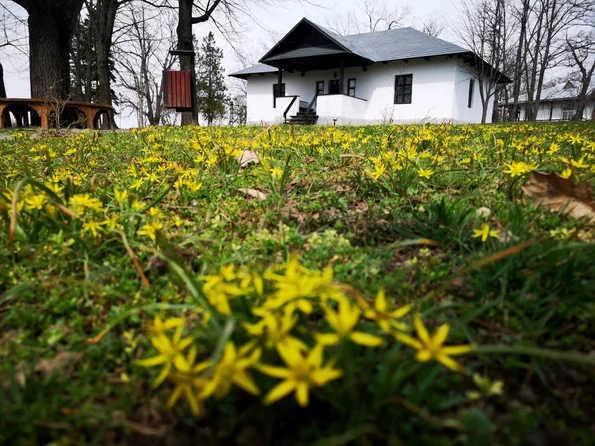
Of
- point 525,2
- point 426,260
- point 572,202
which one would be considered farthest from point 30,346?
point 525,2

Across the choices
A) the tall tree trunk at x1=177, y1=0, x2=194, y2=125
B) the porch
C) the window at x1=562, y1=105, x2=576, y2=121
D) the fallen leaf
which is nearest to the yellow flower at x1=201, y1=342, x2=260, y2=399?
the fallen leaf

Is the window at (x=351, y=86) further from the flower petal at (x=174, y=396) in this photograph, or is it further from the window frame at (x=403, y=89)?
the flower petal at (x=174, y=396)

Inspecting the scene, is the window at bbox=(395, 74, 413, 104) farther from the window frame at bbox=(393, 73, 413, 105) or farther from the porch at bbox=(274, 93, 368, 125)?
the porch at bbox=(274, 93, 368, 125)

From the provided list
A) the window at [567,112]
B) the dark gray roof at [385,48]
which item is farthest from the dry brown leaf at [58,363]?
the window at [567,112]

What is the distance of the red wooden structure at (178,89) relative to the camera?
11961mm

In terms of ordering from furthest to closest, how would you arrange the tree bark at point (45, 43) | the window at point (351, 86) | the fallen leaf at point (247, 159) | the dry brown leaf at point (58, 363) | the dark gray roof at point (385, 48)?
the window at point (351, 86)
the dark gray roof at point (385, 48)
the tree bark at point (45, 43)
the fallen leaf at point (247, 159)
the dry brown leaf at point (58, 363)

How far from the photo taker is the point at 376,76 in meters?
26.3

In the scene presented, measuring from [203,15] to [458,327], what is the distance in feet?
71.4

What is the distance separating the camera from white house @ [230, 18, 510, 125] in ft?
78.0

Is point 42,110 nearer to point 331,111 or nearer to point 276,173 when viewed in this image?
point 276,173

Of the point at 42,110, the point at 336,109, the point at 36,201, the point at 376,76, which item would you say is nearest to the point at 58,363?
the point at 36,201

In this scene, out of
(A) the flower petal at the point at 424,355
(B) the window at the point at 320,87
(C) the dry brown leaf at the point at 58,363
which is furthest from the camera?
(B) the window at the point at 320,87

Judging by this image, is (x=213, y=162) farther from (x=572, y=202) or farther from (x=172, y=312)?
(x=572, y=202)

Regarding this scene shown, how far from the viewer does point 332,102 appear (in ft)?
76.9
